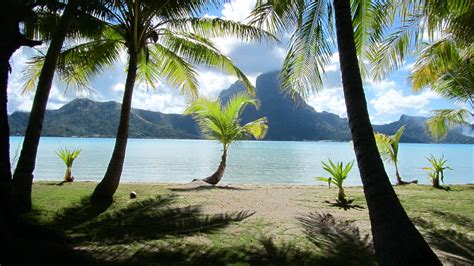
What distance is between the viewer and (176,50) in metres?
9.92

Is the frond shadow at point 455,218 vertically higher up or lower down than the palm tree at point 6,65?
lower down

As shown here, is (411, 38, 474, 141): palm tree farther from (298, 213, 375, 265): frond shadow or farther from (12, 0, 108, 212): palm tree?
(12, 0, 108, 212): palm tree

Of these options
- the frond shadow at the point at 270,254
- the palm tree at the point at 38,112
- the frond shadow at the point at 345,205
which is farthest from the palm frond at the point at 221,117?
the frond shadow at the point at 270,254

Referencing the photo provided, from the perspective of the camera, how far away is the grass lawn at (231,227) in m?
4.38

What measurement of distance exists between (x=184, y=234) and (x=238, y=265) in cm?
151

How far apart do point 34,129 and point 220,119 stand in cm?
660

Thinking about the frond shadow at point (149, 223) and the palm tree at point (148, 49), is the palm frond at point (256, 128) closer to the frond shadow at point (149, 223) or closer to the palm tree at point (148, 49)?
the palm tree at point (148, 49)

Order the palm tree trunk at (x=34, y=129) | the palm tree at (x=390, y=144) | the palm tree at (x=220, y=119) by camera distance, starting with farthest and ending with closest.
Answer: the palm tree at (x=390, y=144) → the palm tree at (x=220, y=119) → the palm tree trunk at (x=34, y=129)

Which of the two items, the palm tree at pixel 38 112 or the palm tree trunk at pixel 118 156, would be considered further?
the palm tree trunk at pixel 118 156

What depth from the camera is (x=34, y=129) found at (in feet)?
20.9

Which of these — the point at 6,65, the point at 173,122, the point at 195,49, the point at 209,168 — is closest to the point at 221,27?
the point at 195,49

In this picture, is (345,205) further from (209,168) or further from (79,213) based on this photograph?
(209,168)

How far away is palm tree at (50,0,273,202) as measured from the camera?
24.9 ft

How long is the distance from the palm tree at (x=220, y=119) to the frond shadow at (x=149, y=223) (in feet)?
16.6
